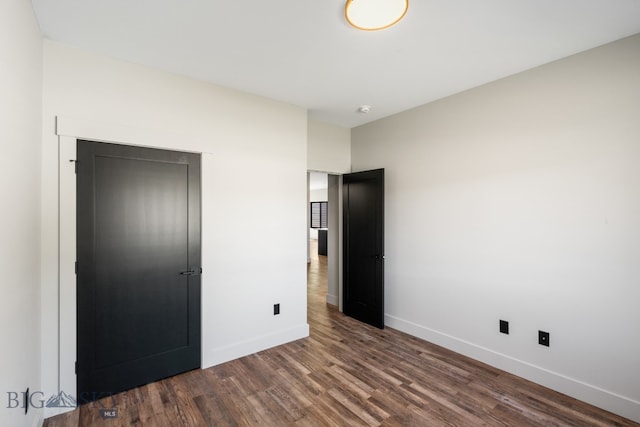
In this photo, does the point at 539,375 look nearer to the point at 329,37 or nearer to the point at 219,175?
the point at 329,37

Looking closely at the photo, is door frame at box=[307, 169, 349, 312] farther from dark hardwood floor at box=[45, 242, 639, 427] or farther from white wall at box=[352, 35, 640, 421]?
dark hardwood floor at box=[45, 242, 639, 427]

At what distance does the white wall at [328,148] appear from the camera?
4.10 meters

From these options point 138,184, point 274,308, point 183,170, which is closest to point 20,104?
point 138,184

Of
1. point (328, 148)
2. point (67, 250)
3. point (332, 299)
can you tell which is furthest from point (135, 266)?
point (332, 299)

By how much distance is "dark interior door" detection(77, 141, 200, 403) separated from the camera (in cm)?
232

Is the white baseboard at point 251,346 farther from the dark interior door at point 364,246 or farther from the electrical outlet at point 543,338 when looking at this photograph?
the electrical outlet at point 543,338

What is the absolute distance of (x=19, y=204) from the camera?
5.21 feet

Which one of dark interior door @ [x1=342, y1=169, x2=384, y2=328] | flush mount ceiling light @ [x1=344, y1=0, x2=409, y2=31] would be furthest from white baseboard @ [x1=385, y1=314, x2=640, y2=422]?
flush mount ceiling light @ [x1=344, y1=0, x2=409, y2=31]

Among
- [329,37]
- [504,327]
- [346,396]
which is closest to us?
[329,37]

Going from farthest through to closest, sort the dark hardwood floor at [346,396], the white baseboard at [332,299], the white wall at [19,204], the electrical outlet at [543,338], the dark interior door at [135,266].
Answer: the white baseboard at [332,299]
the electrical outlet at [543,338]
the dark interior door at [135,266]
the dark hardwood floor at [346,396]
the white wall at [19,204]

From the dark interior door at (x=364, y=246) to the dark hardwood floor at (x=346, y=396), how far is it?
2.82 feet

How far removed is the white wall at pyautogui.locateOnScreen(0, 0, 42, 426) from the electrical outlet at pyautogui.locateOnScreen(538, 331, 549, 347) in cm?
366

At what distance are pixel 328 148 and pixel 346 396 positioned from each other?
10.2 feet

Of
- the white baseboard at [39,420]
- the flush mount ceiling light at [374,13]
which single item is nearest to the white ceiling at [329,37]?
the flush mount ceiling light at [374,13]
